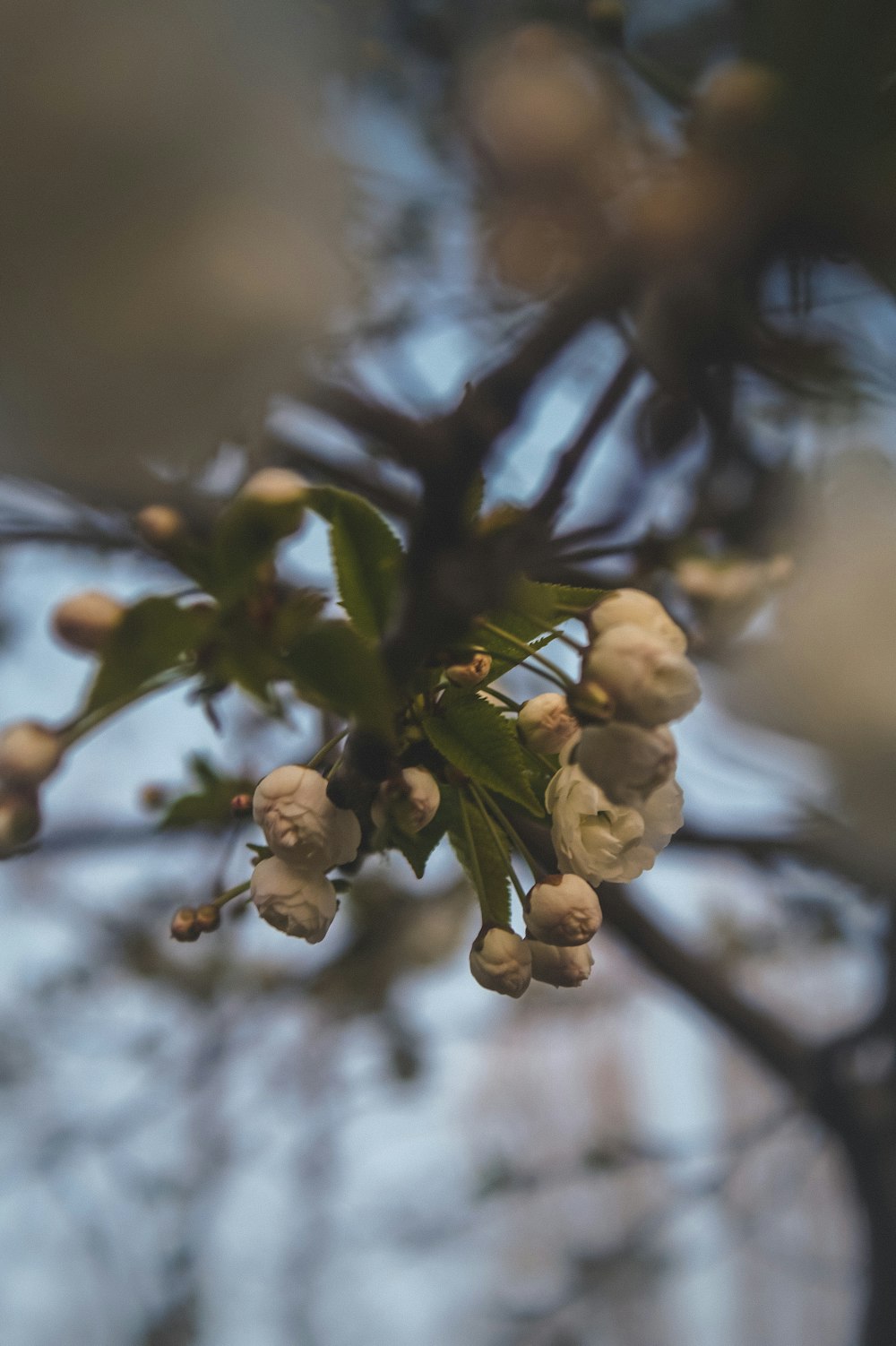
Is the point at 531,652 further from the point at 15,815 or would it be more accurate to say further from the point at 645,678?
the point at 15,815

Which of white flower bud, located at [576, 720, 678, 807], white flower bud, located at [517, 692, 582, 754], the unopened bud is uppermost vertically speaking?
white flower bud, located at [576, 720, 678, 807]

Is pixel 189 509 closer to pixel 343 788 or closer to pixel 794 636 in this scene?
pixel 343 788

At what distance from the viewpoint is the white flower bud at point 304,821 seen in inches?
13.8

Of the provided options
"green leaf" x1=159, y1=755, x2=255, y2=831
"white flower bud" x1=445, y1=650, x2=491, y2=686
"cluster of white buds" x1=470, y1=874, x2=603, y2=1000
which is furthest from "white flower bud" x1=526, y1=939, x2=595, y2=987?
→ "green leaf" x1=159, y1=755, x2=255, y2=831

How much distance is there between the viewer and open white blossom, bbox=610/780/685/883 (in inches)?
14.6

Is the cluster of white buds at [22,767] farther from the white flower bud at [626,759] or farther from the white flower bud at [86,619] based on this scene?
the white flower bud at [626,759]

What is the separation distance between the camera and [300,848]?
35 cm

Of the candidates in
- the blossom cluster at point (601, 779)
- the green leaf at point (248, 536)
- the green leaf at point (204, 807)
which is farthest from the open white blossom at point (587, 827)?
the green leaf at point (204, 807)

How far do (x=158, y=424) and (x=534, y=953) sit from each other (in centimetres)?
24

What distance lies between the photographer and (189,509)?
18.2 inches

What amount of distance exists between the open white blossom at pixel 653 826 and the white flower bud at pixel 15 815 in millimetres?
215

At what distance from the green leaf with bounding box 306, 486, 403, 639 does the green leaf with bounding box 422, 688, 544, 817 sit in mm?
39

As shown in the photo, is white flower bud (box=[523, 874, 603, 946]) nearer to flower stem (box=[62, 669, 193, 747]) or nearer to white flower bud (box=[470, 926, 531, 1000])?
white flower bud (box=[470, 926, 531, 1000])

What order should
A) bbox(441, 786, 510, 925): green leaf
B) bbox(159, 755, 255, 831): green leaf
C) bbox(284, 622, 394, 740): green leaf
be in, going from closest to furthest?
bbox(284, 622, 394, 740): green leaf
bbox(441, 786, 510, 925): green leaf
bbox(159, 755, 255, 831): green leaf
